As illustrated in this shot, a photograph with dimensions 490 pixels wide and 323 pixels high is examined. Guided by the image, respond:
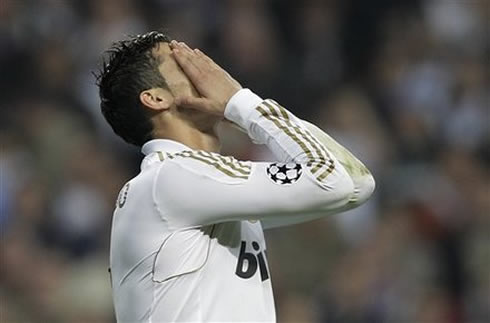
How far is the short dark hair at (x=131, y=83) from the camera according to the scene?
495cm

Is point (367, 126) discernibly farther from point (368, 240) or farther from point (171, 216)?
point (171, 216)

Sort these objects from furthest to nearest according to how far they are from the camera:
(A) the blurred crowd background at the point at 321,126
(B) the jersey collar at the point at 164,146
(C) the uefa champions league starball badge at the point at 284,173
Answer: (A) the blurred crowd background at the point at 321,126
(B) the jersey collar at the point at 164,146
(C) the uefa champions league starball badge at the point at 284,173

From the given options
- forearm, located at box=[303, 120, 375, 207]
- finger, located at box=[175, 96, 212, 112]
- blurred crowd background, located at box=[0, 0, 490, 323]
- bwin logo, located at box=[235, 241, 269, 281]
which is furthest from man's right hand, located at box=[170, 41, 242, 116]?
blurred crowd background, located at box=[0, 0, 490, 323]

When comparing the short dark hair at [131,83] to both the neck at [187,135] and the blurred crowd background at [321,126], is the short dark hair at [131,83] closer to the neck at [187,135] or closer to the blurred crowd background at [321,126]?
the neck at [187,135]

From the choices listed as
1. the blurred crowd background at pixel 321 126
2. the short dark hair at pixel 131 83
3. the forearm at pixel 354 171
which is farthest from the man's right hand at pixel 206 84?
the blurred crowd background at pixel 321 126

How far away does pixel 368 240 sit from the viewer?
33.9 feet

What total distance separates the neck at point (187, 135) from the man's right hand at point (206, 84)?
0.36 feet

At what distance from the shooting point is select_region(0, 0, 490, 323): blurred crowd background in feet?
32.4

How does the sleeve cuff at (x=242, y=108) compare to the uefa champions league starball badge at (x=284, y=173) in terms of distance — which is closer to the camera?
the uefa champions league starball badge at (x=284, y=173)

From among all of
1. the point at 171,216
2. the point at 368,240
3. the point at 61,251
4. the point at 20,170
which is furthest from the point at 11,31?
the point at 171,216

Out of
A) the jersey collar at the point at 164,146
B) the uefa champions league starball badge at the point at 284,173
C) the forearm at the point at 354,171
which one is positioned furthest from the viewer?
the jersey collar at the point at 164,146

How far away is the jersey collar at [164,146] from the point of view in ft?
16.1

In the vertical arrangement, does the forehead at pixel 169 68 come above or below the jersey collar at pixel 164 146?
above

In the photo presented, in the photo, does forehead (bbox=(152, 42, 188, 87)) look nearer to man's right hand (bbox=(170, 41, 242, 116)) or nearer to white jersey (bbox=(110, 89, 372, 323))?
man's right hand (bbox=(170, 41, 242, 116))
